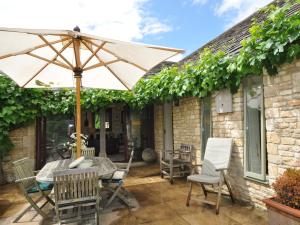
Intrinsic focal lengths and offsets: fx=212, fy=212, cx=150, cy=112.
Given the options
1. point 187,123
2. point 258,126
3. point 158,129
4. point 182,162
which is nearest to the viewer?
point 258,126

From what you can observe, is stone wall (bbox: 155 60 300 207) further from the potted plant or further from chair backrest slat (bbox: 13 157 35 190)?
chair backrest slat (bbox: 13 157 35 190)

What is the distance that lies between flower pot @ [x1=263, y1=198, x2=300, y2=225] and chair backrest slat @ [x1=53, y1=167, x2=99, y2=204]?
2.19m

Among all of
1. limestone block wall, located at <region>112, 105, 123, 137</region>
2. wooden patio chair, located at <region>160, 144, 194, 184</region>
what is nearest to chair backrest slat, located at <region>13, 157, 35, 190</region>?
wooden patio chair, located at <region>160, 144, 194, 184</region>

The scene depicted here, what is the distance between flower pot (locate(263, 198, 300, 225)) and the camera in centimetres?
231

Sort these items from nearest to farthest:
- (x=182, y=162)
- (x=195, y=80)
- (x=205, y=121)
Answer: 1. (x=195, y=80)
2. (x=205, y=121)
3. (x=182, y=162)

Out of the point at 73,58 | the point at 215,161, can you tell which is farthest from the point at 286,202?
the point at 73,58

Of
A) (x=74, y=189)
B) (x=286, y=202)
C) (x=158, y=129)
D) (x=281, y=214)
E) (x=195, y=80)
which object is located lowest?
(x=281, y=214)

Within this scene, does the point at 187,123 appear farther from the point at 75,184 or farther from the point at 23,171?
the point at 23,171

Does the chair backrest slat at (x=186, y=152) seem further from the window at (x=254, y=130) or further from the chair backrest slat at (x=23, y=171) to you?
the chair backrest slat at (x=23, y=171)

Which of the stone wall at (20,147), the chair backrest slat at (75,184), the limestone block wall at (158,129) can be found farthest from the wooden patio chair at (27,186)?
the limestone block wall at (158,129)

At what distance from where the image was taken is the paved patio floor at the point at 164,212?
313 cm

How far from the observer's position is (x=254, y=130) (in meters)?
3.64

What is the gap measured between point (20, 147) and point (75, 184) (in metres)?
4.45

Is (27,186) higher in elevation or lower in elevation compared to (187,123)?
lower
